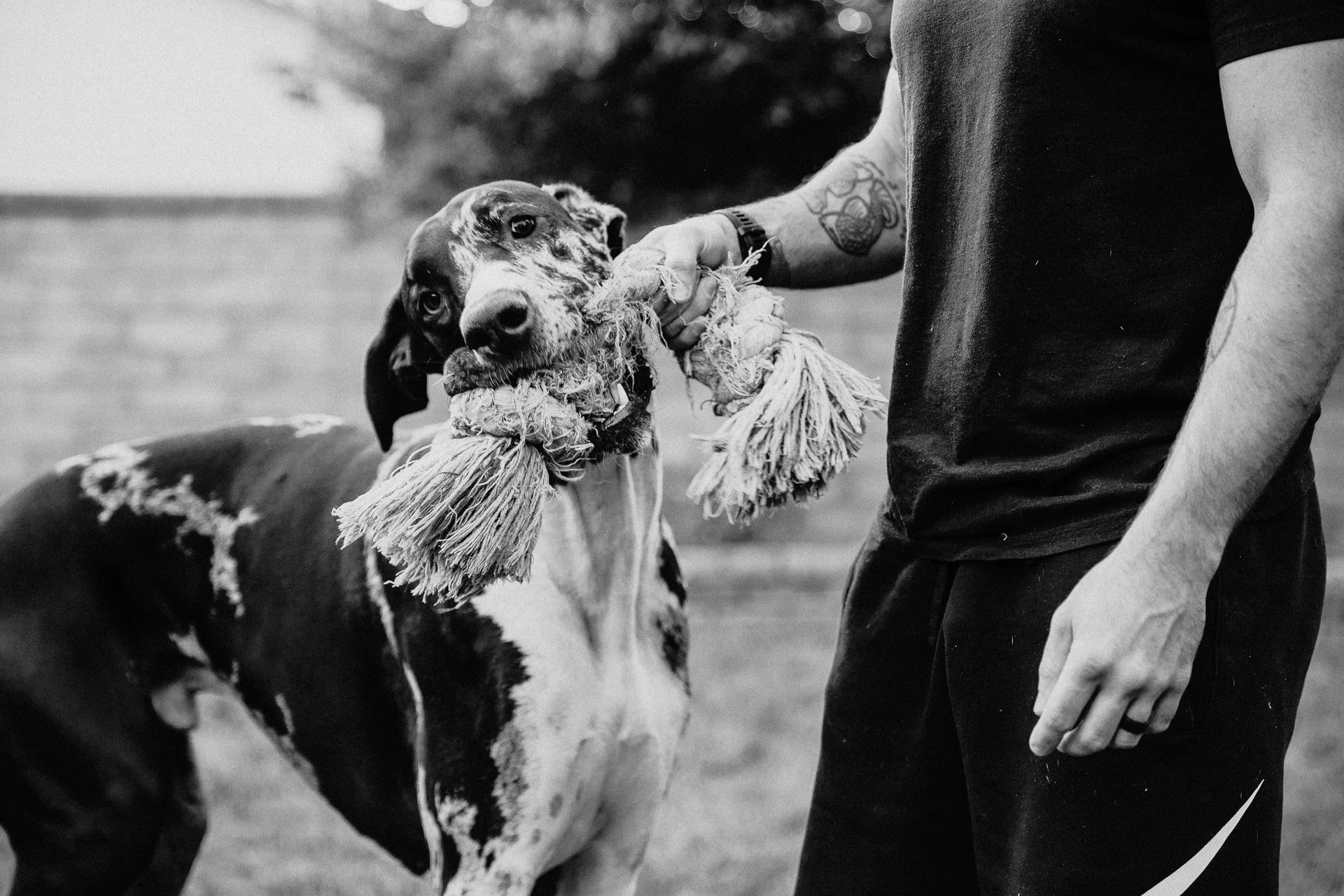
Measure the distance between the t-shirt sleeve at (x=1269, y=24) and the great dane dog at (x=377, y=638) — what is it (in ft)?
3.32

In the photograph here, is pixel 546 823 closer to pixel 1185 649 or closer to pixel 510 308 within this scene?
pixel 510 308

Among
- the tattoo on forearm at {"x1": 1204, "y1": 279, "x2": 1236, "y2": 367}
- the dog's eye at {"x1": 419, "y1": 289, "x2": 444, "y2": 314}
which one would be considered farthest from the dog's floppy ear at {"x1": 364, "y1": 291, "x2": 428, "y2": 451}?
the tattoo on forearm at {"x1": 1204, "y1": 279, "x2": 1236, "y2": 367}

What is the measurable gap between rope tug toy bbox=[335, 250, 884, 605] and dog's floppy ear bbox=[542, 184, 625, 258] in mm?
356

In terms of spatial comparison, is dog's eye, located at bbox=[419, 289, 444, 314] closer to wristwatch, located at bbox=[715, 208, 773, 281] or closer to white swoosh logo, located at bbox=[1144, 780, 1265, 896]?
wristwatch, located at bbox=[715, 208, 773, 281]

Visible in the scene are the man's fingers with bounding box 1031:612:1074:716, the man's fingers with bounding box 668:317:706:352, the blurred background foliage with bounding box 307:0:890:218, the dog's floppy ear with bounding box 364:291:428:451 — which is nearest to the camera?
the man's fingers with bounding box 1031:612:1074:716

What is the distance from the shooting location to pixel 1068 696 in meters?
1.46

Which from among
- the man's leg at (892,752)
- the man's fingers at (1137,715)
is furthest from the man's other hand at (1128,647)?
the man's leg at (892,752)

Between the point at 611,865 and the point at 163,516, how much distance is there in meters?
1.32

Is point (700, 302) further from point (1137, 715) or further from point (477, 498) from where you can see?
point (1137, 715)

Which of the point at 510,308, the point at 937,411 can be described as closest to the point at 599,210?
the point at 510,308

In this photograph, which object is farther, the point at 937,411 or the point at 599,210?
the point at 599,210

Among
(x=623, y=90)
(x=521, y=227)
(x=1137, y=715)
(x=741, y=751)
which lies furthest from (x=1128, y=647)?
(x=623, y=90)

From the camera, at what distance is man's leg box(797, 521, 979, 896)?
1.94 m

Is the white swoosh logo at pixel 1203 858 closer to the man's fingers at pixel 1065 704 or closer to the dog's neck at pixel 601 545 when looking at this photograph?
the man's fingers at pixel 1065 704
